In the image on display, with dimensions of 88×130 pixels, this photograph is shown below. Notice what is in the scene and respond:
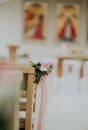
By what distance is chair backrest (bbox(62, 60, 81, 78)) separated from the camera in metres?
6.72

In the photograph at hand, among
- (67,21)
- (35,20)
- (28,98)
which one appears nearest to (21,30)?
(35,20)

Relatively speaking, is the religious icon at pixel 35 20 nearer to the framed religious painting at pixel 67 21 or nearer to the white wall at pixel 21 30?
the white wall at pixel 21 30

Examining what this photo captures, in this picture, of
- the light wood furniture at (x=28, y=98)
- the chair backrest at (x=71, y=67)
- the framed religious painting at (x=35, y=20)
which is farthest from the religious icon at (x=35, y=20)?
the light wood furniture at (x=28, y=98)

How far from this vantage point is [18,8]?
9.09m

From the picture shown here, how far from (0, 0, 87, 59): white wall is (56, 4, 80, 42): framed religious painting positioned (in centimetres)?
13

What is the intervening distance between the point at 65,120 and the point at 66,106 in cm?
87

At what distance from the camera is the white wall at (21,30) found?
904cm

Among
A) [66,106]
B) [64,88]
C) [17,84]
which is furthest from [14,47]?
[17,84]

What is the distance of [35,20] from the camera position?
9344mm

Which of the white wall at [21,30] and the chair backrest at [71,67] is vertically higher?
the white wall at [21,30]

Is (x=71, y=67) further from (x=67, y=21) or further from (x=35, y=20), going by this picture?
(x=35, y=20)

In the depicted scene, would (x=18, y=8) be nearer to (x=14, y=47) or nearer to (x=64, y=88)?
(x=14, y=47)

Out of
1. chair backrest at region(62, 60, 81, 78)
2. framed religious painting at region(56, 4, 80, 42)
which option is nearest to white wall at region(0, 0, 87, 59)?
framed religious painting at region(56, 4, 80, 42)

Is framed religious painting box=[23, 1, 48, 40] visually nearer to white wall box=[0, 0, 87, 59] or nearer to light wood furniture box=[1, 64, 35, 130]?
white wall box=[0, 0, 87, 59]
